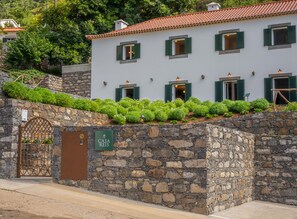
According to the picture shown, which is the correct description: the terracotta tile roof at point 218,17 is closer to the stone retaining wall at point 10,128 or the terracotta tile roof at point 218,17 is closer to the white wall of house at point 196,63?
the white wall of house at point 196,63

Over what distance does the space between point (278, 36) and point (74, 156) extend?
53.2ft

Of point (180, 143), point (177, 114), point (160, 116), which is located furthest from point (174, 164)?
point (177, 114)

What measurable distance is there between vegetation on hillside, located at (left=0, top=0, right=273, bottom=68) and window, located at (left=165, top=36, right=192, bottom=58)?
8481mm

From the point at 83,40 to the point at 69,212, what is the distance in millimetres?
25582

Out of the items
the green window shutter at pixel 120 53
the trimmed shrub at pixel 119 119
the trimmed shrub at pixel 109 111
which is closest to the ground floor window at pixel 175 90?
the green window shutter at pixel 120 53

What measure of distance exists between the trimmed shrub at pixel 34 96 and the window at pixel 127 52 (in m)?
13.2

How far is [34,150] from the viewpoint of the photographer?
464 inches

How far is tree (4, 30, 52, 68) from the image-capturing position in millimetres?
30203

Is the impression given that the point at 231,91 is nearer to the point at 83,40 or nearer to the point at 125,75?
the point at 125,75

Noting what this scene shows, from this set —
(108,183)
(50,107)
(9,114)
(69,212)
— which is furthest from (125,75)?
(69,212)

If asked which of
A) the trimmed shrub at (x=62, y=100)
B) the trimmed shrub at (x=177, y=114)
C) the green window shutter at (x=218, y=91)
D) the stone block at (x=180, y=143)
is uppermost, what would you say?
the green window shutter at (x=218, y=91)

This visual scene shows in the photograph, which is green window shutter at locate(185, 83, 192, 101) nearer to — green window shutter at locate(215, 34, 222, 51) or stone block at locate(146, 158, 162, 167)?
green window shutter at locate(215, 34, 222, 51)

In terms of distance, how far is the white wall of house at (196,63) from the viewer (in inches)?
898

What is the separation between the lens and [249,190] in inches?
458
